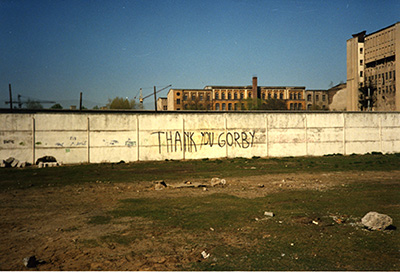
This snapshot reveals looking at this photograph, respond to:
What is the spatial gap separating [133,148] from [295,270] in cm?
1711

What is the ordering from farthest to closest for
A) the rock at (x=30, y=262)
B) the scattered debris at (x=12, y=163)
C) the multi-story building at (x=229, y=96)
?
the multi-story building at (x=229, y=96) < the scattered debris at (x=12, y=163) < the rock at (x=30, y=262)

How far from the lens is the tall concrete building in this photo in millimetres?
44031

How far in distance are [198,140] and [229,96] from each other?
5991cm

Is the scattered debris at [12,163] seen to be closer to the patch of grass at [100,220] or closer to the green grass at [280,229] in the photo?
the green grass at [280,229]

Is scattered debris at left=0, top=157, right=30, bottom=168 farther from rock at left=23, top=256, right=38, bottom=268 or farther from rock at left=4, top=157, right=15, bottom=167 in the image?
rock at left=23, top=256, right=38, bottom=268

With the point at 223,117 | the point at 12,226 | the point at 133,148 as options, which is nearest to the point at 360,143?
the point at 223,117

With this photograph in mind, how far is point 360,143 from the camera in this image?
78.2ft

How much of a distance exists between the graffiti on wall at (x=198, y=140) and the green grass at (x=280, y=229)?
38.6 ft

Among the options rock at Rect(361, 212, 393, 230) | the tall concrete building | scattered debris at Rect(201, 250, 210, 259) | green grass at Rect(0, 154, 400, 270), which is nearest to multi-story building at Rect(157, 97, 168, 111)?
the tall concrete building

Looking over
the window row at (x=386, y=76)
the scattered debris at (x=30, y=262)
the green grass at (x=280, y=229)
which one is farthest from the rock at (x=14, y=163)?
the window row at (x=386, y=76)

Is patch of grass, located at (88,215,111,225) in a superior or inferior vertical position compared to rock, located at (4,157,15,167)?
inferior

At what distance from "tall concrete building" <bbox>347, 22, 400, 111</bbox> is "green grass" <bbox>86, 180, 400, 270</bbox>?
138 ft

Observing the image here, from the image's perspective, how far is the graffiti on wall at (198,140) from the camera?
20859 millimetres

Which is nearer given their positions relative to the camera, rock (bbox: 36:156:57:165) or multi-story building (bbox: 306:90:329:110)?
rock (bbox: 36:156:57:165)
